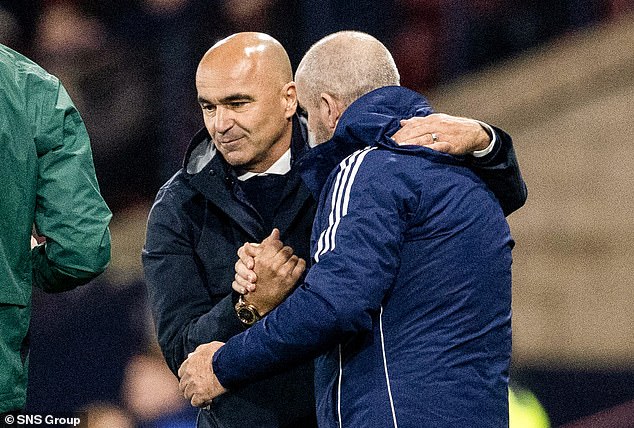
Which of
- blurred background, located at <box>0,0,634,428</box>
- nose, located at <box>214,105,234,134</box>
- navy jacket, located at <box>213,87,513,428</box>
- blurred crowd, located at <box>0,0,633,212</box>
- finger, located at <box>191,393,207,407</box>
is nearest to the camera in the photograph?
navy jacket, located at <box>213,87,513,428</box>

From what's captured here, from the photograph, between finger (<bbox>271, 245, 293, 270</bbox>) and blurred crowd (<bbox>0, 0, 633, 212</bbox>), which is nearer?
finger (<bbox>271, 245, 293, 270</bbox>)

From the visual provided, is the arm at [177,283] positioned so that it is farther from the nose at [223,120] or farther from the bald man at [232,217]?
the nose at [223,120]

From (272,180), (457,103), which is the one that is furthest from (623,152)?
(272,180)

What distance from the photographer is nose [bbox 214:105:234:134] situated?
2.02 metres

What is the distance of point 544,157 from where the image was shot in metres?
3.15

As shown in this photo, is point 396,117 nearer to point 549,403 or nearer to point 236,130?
point 236,130

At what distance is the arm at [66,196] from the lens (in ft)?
5.36

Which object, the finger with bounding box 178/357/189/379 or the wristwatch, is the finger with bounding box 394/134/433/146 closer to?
the wristwatch

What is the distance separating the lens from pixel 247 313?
6.08ft

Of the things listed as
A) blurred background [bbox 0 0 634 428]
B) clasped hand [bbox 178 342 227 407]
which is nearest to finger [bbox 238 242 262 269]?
clasped hand [bbox 178 342 227 407]

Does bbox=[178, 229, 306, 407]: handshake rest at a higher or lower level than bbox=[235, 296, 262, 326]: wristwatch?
higher

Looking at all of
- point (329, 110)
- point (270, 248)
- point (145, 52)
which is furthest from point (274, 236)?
point (145, 52)

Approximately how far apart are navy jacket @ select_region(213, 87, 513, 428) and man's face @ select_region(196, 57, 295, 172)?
386 mm

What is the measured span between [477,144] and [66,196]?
2.25ft
